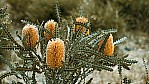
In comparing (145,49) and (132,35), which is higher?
(132,35)

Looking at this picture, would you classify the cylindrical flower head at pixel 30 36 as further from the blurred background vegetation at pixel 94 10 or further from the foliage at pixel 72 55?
the blurred background vegetation at pixel 94 10

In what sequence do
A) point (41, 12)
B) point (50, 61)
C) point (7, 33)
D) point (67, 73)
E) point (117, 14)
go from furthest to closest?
1. point (41, 12)
2. point (117, 14)
3. point (67, 73)
4. point (7, 33)
5. point (50, 61)

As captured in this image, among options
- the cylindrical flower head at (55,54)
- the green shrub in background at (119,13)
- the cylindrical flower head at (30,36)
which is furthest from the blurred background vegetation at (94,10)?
the cylindrical flower head at (55,54)

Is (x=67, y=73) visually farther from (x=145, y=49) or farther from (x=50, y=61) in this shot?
(x=145, y=49)

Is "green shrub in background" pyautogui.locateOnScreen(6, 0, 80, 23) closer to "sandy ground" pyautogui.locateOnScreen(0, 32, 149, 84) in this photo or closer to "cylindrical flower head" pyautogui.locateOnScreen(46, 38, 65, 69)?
"sandy ground" pyautogui.locateOnScreen(0, 32, 149, 84)

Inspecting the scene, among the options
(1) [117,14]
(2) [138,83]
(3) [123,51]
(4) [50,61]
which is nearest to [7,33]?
(4) [50,61]

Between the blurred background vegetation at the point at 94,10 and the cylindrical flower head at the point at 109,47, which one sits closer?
the cylindrical flower head at the point at 109,47
